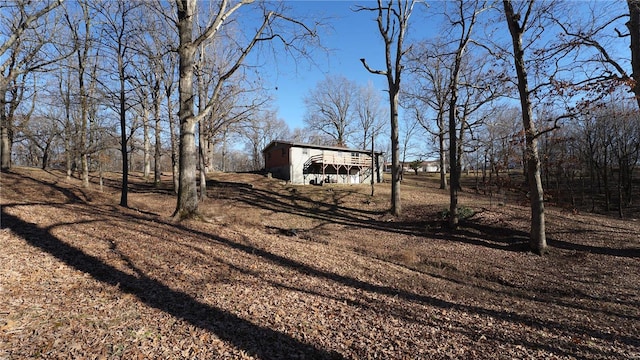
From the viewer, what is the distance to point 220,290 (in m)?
4.95

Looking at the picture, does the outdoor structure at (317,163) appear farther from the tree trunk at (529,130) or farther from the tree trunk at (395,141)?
the tree trunk at (529,130)

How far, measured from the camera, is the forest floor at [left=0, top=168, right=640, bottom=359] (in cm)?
357

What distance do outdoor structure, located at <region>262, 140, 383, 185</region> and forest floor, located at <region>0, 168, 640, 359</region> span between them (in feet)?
64.3

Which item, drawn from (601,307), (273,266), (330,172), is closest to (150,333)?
(273,266)

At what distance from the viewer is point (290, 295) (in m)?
5.11

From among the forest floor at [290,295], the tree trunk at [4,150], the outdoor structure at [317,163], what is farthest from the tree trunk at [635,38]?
the tree trunk at [4,150]

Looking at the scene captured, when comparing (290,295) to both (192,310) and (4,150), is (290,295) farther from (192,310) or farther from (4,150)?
(4,150)

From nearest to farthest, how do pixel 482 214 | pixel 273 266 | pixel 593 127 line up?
pixel 273 266 < pixel 482 214 < pixel 593 127

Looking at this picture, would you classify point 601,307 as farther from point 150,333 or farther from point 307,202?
point 307,202

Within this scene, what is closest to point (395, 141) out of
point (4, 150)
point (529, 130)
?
point (529, 130)

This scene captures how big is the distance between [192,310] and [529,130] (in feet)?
34.0

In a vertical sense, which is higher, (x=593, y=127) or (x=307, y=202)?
(x=593, y=127)

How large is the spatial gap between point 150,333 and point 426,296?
15.3 feet

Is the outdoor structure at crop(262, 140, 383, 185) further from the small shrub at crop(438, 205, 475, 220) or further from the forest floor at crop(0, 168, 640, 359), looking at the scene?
the forest floor at crop(0, 168, 640, 359)
